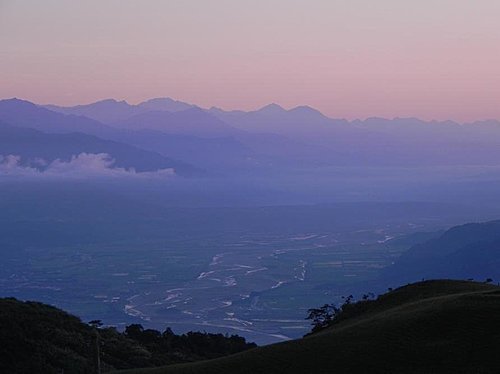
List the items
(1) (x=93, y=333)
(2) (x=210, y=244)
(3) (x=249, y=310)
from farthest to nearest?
1. (2) (x=210, y=244)
2. (3) (x=249, y=310)
3. (1) (x=93, y=333)

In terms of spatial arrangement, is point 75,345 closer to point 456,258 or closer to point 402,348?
point 402,348

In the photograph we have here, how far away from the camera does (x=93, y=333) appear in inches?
1516

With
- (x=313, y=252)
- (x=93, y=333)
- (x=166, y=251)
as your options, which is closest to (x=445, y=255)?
(x=313, y=252)

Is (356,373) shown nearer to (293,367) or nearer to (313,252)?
(293,367)

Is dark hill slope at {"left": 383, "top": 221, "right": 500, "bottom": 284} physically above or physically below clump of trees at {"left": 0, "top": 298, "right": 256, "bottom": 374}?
above

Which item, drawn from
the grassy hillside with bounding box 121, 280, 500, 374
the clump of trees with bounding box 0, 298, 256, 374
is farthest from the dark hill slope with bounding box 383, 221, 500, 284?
the grassy hillside with bounding box 121, 280, 500, 374

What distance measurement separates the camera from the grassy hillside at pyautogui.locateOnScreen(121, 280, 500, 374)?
22.6 m

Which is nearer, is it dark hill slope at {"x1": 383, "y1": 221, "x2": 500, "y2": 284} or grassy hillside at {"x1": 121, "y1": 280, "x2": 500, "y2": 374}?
grassy hillside at {"x1": 121, "y1": 280, "x2": 500, "y2": 374}

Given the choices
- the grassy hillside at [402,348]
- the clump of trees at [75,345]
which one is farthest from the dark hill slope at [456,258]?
the grassy hillside at [402,348]

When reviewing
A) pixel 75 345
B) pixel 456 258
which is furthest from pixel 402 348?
pixel 456 258

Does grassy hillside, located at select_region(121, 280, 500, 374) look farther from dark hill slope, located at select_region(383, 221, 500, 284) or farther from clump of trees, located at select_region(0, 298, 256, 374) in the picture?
dark hill slope, located at select_region(383, 221, 500, 284)

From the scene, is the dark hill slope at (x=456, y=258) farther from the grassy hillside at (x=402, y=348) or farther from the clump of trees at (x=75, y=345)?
the grassy hillside at (x=402, y=348)

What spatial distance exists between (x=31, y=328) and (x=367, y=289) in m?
87.5

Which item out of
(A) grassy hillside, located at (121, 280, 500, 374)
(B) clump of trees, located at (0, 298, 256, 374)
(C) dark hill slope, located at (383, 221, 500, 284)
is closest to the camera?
(A) grassy hillside, located at (121, 280, 500, 374)
